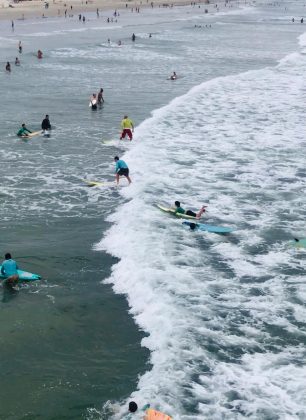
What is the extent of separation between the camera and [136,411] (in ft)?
39.0

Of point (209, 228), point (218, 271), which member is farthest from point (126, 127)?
point (218, 271)

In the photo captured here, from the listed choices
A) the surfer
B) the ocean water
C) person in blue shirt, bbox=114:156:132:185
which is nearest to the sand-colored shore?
the ocean water

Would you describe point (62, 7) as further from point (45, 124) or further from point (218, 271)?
point (218, 271)

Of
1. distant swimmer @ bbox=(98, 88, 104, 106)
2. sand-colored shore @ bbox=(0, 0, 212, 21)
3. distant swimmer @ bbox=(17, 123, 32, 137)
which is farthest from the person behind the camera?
sand-colored shore @ bbox=(0, 0, 212, 21)

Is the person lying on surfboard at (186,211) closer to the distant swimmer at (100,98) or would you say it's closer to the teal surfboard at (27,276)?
the teal surfboard at (27,276)

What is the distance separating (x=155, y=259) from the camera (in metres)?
18.4

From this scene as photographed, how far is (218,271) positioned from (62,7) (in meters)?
118

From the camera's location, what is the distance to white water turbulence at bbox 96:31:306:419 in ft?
42.0

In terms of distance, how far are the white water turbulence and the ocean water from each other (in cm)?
5

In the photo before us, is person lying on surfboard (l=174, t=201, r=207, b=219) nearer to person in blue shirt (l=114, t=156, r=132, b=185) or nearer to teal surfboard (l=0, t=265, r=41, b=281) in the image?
person in blue shirt (l=114, t=156, r=132, b=185)

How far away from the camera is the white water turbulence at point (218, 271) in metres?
12.8

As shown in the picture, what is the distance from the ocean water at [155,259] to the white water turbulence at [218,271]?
51 millimetres

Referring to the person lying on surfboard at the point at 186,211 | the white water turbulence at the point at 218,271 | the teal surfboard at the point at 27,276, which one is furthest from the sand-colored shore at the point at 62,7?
the teal surfboard at the point at 27,276

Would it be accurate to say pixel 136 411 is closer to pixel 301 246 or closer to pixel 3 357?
pixel 3 357
